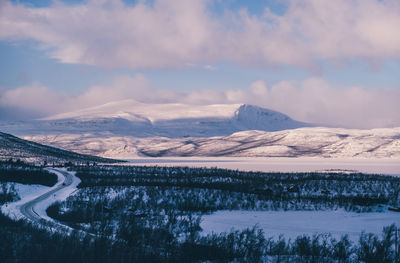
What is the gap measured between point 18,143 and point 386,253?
102363mm

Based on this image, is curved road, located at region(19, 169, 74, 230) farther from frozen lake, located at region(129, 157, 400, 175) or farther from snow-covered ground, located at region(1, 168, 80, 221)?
frozen lake, located at region(129, 157, 400, 175)

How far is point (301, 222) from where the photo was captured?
81.7ft

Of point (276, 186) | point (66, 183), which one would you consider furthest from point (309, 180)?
point (66, 183)

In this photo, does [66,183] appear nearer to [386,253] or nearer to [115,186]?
[115,186]

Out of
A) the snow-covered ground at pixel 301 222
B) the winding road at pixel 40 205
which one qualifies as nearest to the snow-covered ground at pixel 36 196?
the winding road at pixel 40 205

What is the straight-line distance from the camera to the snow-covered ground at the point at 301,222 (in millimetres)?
21841

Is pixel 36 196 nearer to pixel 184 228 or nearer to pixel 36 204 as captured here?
pixel 36 204

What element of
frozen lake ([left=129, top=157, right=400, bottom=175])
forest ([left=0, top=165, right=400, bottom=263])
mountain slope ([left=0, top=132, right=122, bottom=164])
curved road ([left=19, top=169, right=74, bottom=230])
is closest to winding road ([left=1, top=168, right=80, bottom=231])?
curved road ([left=19, top=169, right=74, bottom=230])

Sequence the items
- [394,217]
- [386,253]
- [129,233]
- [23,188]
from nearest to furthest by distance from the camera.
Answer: [386,253], [129,233], [394,217], [23,188]

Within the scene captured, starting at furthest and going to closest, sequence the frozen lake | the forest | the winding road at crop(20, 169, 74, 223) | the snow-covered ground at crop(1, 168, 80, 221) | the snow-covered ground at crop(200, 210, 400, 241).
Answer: the frozen lake
the snow-covered ground at crop(1, 168, 80, 221)
the winding road at crop(20, 169, 74, 223)
the snow-covered ground at crop(200, 210, 400, 241)
the forest

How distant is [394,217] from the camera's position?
88.8 feet

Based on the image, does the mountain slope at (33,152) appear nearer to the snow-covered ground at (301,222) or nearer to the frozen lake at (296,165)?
the frozen lake at (296,165)

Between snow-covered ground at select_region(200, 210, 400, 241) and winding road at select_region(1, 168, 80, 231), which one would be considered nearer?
winding road at select_region(1, 168, 80, 231)

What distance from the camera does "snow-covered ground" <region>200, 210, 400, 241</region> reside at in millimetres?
21841
